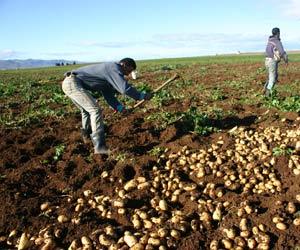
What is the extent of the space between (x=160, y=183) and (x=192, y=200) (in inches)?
27.8

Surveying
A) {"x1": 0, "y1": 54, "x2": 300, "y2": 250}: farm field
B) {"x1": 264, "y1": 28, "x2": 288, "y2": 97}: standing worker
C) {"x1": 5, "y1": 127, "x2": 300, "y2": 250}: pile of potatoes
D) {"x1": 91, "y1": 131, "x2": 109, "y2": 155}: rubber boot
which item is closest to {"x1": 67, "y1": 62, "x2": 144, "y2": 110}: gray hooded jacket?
{"x1": 91, "y1": 131, "x2": 109, "y2": 155}: rubber boot

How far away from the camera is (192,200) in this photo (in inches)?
196

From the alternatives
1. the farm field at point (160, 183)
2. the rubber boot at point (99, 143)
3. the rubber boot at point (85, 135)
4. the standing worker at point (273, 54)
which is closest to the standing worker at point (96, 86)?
the rubber boot at point (99, 143)

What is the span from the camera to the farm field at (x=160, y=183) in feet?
14.1

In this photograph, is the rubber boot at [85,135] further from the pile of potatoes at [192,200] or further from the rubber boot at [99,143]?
the pile of potatoes at [192,200]

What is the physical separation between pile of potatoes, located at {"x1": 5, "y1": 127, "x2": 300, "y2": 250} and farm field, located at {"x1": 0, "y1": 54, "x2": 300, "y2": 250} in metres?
0.01

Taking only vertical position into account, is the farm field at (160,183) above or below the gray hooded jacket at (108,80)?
below

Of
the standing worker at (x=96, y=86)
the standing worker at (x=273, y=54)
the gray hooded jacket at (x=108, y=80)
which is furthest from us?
the standing worker at (x=273, y=54)

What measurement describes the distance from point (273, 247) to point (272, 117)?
4.35 m

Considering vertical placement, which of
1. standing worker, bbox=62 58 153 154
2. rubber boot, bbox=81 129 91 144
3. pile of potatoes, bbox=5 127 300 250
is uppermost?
standing worker, bbox=62 58 153 154

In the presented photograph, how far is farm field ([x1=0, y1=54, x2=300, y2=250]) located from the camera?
4305 mm

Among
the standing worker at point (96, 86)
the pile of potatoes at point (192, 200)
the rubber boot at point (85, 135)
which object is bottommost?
the pile of potatoes at point (192, 200)

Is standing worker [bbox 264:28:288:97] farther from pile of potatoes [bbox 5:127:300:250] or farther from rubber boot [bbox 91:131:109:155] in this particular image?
rubber boot [bbox 91:131:109:155]

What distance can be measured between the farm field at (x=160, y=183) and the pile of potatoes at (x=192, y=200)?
0.01 metres
